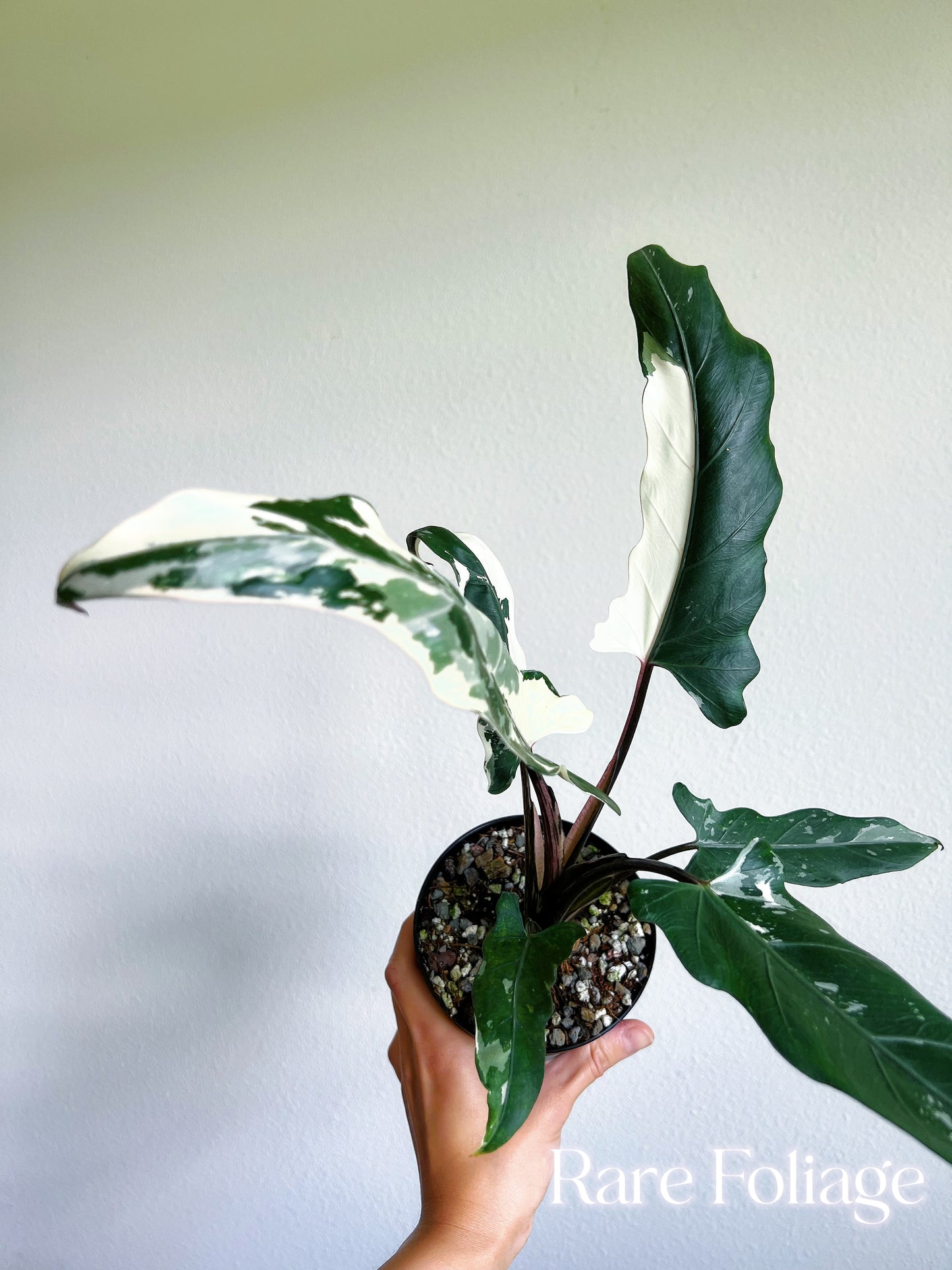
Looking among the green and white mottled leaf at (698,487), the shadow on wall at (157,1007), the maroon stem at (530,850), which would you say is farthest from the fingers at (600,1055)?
the shadow on wall at (157,1007)

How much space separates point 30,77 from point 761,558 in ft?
3.45

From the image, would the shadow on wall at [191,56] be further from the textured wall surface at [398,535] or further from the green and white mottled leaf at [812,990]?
the green and white mottled leaf at [812,990]

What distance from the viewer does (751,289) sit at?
79cm

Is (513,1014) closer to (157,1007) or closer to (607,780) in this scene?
(607,780)

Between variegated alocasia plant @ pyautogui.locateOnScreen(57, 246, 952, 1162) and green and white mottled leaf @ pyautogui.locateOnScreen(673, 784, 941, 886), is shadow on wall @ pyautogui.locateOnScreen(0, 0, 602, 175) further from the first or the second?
green and white mottled leaf @ pyautogui.locateOnScreen(673, 784, 941, 886)

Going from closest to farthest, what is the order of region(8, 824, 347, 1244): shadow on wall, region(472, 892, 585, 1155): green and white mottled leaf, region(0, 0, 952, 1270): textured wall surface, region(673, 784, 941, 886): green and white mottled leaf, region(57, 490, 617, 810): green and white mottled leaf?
1. region(57, 490, 617, 810): green and white mottled leaf
2. region(472, 892, 585, 1155): green and white mottled leaf
3. region(673, 784, 941, 886): green and white mottled leaf
4. region(0, 0, 952, 1270): textured wall surface
5. region(8, 824, 347, 1244): shadow on wall

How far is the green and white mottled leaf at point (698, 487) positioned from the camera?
1.50ft

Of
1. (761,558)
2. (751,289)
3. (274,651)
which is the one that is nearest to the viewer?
(761,558)

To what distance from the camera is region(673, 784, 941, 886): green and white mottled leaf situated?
0.47m

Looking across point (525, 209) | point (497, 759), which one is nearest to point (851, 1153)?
point (497, 759)

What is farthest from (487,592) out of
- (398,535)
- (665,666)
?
(398,535)

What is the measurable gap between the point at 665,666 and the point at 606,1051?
0.89ft

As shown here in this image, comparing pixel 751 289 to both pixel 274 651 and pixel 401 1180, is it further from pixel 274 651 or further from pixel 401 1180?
pixel 401 1180

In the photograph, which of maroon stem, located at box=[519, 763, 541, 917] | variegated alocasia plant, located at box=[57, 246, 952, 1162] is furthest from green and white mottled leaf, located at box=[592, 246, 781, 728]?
maroon stem, located at box=[519, 763, 541, 917]
